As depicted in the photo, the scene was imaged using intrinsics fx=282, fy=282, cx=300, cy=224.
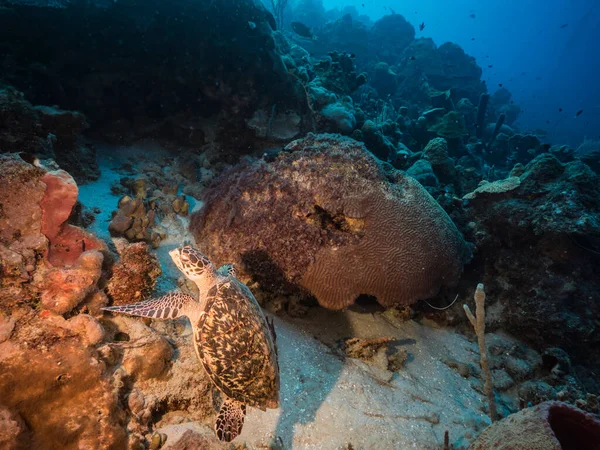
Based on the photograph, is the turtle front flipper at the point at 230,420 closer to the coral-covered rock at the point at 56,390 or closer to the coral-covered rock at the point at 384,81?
the coral-covered rock at the point at 56,390

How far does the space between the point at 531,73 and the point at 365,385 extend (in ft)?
396

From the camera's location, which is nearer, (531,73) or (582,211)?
(582,211)

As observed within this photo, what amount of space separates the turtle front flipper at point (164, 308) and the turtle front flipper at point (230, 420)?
89cm

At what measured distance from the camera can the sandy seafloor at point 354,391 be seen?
2799 millimetres

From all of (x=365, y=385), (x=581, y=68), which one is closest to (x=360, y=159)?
(x=365, y=385)

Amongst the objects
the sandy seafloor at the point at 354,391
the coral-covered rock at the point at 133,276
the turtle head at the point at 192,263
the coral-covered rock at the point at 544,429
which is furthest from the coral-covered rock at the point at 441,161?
the coral-covered rock at the point at 133,276

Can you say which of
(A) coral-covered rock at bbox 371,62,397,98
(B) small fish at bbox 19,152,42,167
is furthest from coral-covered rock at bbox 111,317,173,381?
(A) coral-covered rock at bbox 371,62,397,98

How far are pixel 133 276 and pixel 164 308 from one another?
665 millimetres

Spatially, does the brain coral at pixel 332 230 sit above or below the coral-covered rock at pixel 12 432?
above

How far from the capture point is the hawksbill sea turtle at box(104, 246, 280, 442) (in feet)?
8.09

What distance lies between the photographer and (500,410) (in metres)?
3.86

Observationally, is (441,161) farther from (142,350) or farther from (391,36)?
(391,36)

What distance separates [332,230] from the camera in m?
4.02

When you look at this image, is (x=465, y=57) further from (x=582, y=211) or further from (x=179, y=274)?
(x=179, y=274)
